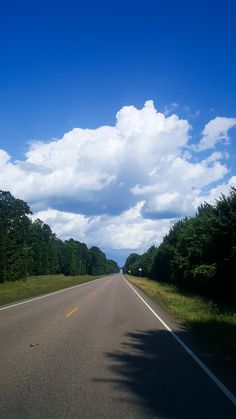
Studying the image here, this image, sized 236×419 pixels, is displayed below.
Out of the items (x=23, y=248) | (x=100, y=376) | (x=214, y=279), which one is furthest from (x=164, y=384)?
(x=23, y=248)

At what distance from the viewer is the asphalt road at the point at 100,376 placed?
5879 millimetres

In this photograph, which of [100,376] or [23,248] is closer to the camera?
[100,376]

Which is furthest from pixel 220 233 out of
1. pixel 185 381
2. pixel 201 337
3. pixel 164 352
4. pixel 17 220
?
pixel 17 220

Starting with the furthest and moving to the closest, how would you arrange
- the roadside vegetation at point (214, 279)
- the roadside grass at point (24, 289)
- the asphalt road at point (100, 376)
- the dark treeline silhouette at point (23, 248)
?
the dark treeline silhouette at point (23, 248)
the roadside grass at point (24, 289)
the roadside vegetation at point (214, 279)
the asphalt road at point (100, 376)

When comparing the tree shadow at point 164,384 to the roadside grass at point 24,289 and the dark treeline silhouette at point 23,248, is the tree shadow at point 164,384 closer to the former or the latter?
the roadside grass at point 24,289

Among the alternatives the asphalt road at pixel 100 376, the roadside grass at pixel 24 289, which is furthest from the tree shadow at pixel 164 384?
the roadside grass at pixel 24 289

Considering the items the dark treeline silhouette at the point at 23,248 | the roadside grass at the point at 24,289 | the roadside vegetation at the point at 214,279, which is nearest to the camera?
the roadside vegetation at the point at 214,279

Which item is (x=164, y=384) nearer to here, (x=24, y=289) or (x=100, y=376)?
(x=100, y=376)

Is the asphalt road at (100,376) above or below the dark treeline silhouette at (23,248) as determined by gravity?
below

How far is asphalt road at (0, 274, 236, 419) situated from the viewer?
5.88 metres

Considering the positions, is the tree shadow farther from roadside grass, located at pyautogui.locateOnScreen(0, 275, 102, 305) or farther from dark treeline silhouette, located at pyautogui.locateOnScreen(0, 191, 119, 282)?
dark treeline silhouette, located at pyautogui.locateOnScreen(0, 191, 119, 282)

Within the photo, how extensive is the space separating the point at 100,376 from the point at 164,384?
1102 mm

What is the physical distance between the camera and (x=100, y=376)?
25.0 ft

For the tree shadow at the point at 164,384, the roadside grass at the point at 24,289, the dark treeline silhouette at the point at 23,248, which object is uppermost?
the dark treeline silhouette at the point at 23,248
